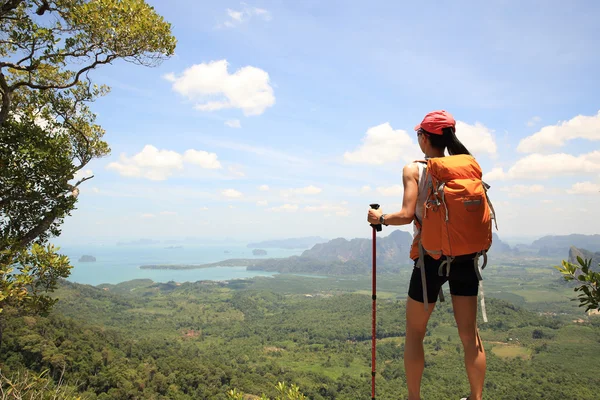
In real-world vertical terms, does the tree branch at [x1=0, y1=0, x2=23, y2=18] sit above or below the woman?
above

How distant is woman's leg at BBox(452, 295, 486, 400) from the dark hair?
1.19m

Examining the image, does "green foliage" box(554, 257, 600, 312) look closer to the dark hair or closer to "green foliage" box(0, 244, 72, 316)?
the dark hair

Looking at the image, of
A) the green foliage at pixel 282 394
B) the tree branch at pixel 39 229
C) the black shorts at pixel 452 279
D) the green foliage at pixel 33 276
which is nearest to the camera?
the black shorts at pixel 452 279

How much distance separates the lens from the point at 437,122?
2.62m

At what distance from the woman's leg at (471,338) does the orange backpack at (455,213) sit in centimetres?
30

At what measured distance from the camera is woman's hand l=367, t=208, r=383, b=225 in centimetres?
281

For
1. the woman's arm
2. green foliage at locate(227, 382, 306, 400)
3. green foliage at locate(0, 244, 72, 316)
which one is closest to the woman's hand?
the woman's arm

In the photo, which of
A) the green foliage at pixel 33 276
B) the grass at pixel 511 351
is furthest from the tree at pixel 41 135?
the grass at pixel 511 351

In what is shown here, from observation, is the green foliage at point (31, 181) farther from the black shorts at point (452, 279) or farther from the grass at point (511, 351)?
the grass at point (511, 351)

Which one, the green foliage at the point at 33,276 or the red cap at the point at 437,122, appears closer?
the red cap at the point at 437,122

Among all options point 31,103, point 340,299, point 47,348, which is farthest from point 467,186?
point 340,299

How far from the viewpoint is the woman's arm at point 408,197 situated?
8.19ft

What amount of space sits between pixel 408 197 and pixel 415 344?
4.01ft

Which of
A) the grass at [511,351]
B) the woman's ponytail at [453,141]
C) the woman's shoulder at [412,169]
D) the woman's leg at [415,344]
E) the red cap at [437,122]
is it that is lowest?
the grass at [511,351]
